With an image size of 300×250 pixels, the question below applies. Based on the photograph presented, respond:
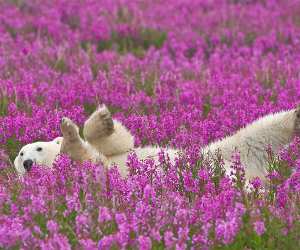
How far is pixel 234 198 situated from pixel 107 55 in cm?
624

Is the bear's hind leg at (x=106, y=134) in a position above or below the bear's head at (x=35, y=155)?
above

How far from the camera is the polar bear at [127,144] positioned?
582cm

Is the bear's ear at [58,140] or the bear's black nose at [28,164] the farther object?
the bear's ear at [58,140]

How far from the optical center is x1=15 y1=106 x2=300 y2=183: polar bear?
582 cm

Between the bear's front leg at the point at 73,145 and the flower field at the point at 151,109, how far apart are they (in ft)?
1.52

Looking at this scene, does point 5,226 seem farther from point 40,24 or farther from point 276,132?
point 40,24

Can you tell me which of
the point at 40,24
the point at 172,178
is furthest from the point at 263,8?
the point at 172,178

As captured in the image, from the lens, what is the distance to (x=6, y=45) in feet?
35.0

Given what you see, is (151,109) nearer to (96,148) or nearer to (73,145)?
(96,148)

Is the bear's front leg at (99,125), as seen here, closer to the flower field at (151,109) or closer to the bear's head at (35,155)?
the bear's head at (35,155)

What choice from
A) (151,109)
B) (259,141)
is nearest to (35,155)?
(259,141)

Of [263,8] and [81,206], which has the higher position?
[81,206]

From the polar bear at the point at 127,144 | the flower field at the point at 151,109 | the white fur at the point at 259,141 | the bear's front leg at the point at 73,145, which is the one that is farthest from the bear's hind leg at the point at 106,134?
the white fur at the point at 259,141

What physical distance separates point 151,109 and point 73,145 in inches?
80.9
